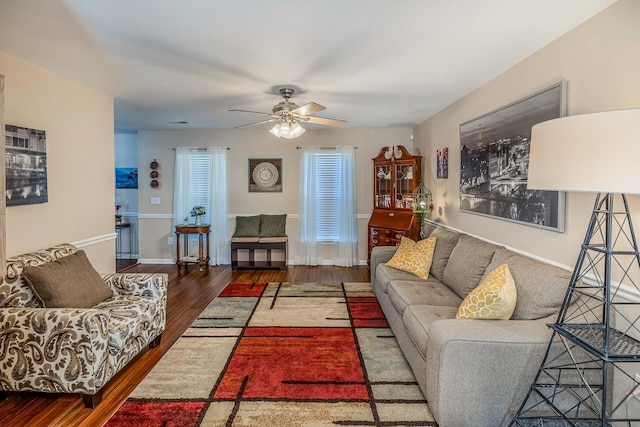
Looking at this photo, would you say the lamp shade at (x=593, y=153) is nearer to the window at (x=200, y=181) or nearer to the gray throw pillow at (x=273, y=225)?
the gray throw pillow at (x=273, y=225)

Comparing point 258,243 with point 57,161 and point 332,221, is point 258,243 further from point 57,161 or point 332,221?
point 57,161

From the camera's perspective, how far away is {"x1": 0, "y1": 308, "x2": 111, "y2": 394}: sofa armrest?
7.10 ft

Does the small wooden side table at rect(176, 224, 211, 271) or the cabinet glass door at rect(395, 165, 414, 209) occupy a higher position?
the cabinet glass door at rect(395, 165, 414, 209)

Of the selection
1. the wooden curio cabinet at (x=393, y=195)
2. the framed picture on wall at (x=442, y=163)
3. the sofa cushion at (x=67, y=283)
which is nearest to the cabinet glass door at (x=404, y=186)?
the wooden curio cabinet at (x=393, y=195)

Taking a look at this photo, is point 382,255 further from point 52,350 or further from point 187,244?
point 187,244

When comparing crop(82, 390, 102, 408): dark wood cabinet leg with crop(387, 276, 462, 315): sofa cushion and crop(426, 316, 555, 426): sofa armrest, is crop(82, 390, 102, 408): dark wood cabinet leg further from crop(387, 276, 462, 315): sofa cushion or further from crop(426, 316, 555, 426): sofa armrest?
crop(387, 276, 462, 315): sofa cushion

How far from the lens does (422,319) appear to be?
2432mm

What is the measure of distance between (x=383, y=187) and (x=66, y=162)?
166 inches

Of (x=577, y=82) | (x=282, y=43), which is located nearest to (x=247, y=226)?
(x=282, y=43)

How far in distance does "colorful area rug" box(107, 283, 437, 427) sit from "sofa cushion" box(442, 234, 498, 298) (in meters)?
0.76

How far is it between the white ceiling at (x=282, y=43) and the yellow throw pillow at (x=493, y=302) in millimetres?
1666

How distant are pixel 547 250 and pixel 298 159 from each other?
4.47m

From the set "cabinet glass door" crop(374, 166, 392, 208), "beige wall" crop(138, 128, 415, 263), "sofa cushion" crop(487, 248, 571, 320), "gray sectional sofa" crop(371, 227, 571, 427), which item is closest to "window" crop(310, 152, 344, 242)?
"beige wall" crop(138, 128, 415, 263)

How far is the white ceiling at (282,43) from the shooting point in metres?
2.05
